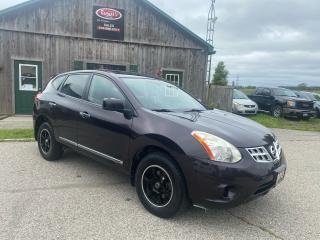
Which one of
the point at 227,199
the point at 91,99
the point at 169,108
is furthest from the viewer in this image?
the point at 91,99

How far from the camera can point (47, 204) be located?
3768 millimetres

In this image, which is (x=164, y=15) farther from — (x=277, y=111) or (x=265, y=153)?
(x=265, y=153)

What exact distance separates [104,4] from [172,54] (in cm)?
388

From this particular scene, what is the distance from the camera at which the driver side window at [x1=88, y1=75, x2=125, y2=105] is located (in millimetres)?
4258

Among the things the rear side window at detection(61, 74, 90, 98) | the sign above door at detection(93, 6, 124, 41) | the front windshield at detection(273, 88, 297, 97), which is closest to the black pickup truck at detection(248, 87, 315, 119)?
the front windshield at detection(273, 88, 297, 97)

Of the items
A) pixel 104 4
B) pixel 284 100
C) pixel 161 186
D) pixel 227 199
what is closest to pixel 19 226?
pixel 161 186

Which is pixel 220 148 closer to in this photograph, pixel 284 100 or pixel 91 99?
pixel 91 99

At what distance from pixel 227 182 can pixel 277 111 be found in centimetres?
1519

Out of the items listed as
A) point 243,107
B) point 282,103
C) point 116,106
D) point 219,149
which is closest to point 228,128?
point 219,149

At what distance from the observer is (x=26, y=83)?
12906mm

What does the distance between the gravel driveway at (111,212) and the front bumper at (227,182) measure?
16.5 inches

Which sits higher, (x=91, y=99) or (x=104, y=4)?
(x=104, y=4)

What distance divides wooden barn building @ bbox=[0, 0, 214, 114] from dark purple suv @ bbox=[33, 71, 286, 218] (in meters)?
8.71

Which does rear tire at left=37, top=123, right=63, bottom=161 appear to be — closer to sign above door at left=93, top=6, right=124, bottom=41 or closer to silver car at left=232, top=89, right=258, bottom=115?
sign above door at left=93, top=6, right=124, bottom=41
